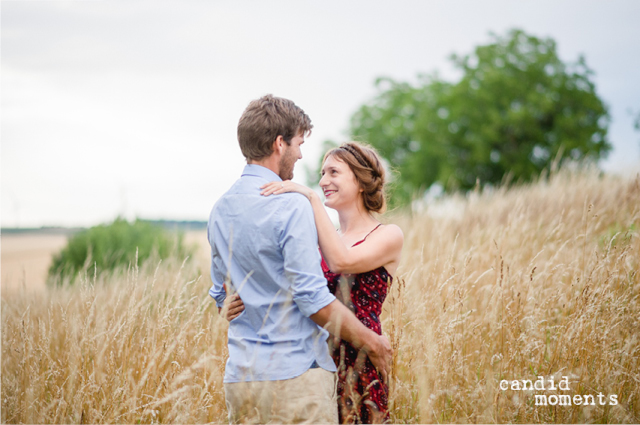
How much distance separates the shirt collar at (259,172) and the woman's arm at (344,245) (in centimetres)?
7

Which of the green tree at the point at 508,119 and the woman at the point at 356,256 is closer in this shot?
the woman at the point at 356,256

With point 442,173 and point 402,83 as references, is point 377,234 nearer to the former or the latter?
point 442,173

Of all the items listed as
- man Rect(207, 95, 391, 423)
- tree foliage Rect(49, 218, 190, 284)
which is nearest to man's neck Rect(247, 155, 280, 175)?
man Rect(207, 95, 391, 423)

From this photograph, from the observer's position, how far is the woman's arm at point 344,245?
2434 mm

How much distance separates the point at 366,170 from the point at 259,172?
107 centimetres

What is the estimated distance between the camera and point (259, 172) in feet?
7.80

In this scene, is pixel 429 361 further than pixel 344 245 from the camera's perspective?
Yes

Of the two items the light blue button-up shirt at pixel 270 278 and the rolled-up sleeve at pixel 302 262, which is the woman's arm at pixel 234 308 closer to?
the light blue button-up shirt at pixel 270 278

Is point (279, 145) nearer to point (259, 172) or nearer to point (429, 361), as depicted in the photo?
point (259, 172)

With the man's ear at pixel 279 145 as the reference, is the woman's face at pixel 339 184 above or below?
below

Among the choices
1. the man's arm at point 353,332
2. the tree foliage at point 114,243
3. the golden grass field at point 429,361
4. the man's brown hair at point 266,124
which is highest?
the man's brown hair at point 266,124

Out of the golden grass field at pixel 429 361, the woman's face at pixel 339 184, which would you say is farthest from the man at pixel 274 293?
the woman's face at pixel 339 184

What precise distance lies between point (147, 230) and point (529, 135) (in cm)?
2177

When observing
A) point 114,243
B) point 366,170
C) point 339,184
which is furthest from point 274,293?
point 114,243
